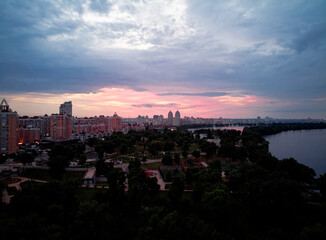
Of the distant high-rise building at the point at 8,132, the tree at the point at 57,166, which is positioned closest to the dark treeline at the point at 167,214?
the tree at the point at 57,166

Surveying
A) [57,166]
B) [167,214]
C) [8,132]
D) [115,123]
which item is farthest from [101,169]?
[115,123]

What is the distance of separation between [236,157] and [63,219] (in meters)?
13.5

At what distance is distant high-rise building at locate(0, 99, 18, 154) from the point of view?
16.4 m

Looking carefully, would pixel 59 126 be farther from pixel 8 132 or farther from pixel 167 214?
pixel 167 214

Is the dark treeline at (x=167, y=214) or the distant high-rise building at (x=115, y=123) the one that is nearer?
the dark treeline at (x=167, y=214)

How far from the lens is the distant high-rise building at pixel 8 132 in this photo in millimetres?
16375

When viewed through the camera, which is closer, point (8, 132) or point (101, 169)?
point (101, 169)

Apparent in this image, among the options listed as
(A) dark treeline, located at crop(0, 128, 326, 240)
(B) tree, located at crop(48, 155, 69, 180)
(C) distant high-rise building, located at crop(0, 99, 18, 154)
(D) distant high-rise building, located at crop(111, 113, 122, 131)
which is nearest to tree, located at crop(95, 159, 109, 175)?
(B) tree, located at crop(48, 155, 69, 180)

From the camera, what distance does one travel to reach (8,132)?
54.6 feet

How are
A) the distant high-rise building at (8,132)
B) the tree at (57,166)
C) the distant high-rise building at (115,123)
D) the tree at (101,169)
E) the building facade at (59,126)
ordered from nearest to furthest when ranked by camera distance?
the tree at (57,166)
the tree at (101,169)
the distant high-rise building at (8,132)
the building facade at (59,126)
the distant high-rise building at (115,123)

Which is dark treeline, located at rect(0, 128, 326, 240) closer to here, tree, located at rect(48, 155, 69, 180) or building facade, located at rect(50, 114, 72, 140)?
tree, located at rect(48, 155, 69, 180)

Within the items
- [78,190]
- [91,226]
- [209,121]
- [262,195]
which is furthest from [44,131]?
[209,121]

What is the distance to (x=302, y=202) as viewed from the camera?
7305 millimetres

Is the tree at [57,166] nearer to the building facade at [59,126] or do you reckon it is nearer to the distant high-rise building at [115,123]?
the building facade at [59,126]
